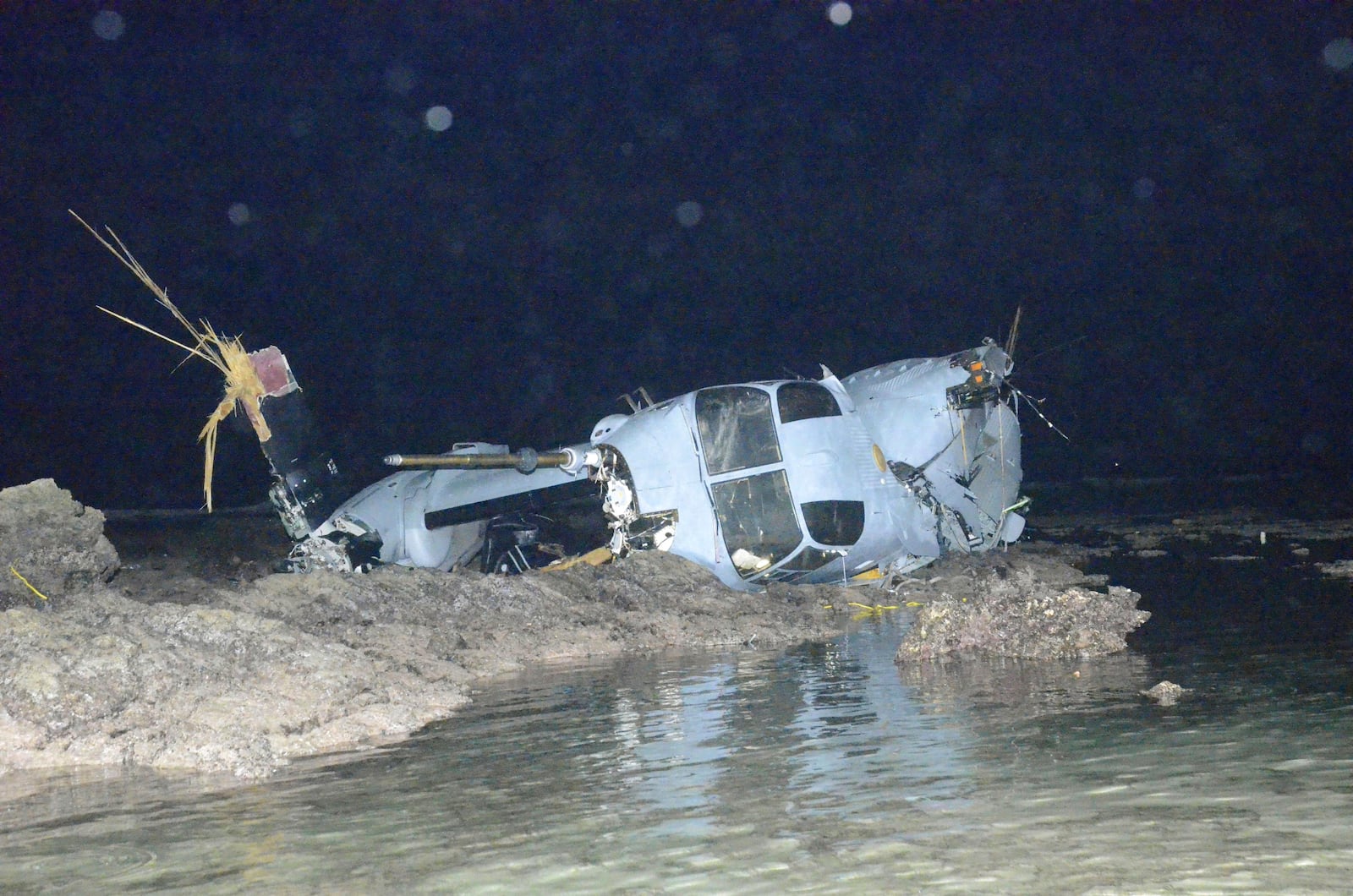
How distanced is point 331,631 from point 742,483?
4.98 m

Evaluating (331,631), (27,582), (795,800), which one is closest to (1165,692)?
(795,800)

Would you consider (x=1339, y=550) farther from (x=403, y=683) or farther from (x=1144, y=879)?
(x=1144, y=879)

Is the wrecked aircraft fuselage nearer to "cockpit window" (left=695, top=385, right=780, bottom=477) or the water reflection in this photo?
"cockpit window" (left=695, top=385, right=780, bottom=477)

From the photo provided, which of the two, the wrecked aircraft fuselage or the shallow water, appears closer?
the shallow water

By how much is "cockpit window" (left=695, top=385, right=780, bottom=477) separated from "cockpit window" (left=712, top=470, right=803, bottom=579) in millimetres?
192

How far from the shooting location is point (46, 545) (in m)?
11.2

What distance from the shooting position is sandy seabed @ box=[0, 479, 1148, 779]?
7125 millimetres

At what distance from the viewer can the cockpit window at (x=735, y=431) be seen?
1362cm

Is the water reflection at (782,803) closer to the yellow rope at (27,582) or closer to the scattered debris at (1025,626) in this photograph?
the scattered debris at (1025,626)

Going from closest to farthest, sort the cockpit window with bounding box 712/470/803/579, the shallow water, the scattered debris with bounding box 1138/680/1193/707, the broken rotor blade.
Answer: the shallow water, the scattered debris with bounding box 1138/680/1193/707, the broken rotor blade, the cockpit window with bounding box 712/470/803/579

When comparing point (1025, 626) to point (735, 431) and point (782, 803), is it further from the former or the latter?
point (735, 431)

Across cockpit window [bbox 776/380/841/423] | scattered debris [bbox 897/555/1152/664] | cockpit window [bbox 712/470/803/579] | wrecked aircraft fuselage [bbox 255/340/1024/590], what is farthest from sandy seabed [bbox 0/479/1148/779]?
cockpit window [bbox 776/380/841/423]

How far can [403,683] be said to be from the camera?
8.57 metres

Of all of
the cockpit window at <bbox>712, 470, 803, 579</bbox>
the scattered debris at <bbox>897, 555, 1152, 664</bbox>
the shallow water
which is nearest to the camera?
the shallow water
